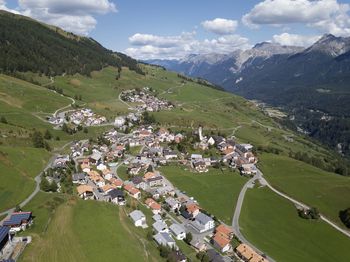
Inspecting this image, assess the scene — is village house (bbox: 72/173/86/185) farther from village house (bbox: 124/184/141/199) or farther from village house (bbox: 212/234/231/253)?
village house (bbox: 212/234/231/253)

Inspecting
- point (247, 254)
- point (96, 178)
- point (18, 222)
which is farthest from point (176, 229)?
point (18, 222)

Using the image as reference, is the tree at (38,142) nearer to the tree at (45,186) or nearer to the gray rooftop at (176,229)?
the tree at (45,186)

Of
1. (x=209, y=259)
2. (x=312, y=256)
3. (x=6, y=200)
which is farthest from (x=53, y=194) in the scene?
(x=312, y=256)

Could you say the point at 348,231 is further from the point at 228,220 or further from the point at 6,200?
the point at 6,200

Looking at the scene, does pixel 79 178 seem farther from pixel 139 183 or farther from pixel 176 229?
pixel 176 229

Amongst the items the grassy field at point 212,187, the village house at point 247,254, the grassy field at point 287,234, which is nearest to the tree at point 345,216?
the grassy field at point 287,234
